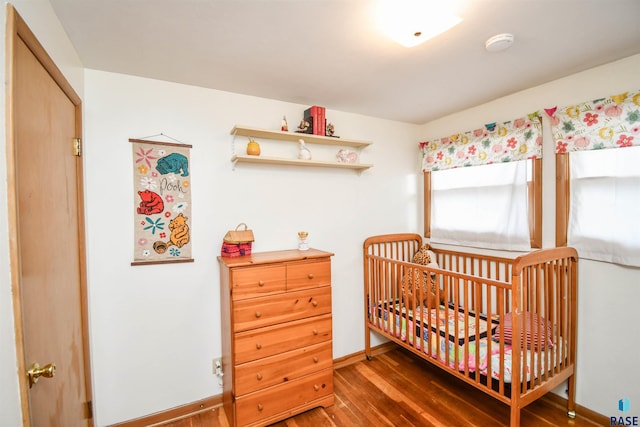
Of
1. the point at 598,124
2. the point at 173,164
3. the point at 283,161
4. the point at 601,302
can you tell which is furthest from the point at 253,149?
the point at 601,302

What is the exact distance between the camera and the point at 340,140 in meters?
2.47

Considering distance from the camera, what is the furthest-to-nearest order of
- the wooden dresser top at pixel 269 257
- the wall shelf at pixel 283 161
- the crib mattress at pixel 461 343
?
1. the wall shelf at pixel 283 161
2. the wooden dresser top at pixel 269 257
3. the crib mattress at pixel 461 343

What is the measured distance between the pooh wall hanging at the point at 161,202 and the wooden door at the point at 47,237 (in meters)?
0.33

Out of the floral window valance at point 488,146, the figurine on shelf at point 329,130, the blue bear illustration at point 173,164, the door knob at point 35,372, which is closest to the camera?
the door knob at point 35,372

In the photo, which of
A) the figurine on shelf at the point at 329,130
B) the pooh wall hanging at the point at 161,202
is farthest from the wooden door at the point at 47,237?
the figurine on shelf at the point at 329,130

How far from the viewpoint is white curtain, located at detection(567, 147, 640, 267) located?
1.75 m

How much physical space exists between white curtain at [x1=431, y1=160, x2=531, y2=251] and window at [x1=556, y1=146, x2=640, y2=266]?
27 centimetres

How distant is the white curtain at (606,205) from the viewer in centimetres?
175

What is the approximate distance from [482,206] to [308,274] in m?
1.71

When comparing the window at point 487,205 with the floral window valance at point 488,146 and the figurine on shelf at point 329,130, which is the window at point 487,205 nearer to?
the floral window valance at point 488,146

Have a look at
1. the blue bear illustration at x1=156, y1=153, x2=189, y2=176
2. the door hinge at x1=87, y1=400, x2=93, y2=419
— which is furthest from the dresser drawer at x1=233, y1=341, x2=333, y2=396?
the blue bear illustration at x1=156, y1=153, x2=189, y2=176

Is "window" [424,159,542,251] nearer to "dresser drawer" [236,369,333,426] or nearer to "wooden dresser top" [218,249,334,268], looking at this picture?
"wooden dresser top" [218,249,334,268]

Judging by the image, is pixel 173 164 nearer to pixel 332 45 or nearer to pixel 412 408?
Result: pixel 332 45

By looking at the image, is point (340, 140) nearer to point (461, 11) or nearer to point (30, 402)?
point (461, 11)
